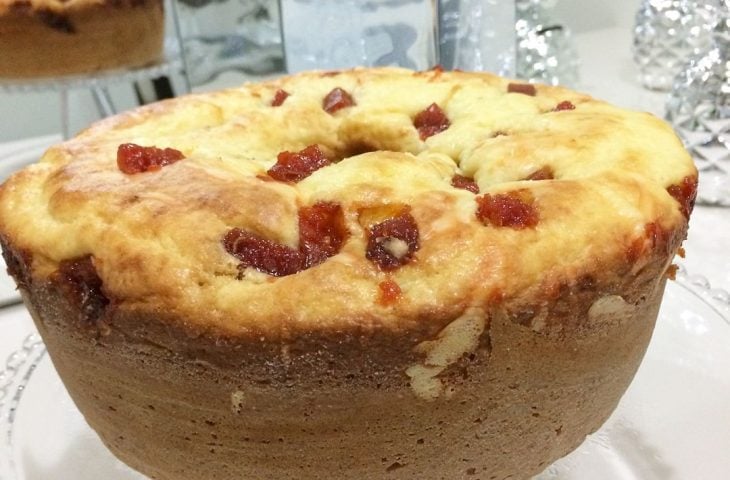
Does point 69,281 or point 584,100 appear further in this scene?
point 584,100

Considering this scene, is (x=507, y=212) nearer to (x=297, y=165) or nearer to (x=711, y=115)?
(x=297, y=165)

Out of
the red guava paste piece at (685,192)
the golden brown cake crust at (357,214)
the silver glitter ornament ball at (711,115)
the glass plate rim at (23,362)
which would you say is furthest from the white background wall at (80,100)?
the red guava paste piece at (685,192)

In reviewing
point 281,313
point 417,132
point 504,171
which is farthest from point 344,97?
point 281,313

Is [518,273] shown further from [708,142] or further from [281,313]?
[708,142]

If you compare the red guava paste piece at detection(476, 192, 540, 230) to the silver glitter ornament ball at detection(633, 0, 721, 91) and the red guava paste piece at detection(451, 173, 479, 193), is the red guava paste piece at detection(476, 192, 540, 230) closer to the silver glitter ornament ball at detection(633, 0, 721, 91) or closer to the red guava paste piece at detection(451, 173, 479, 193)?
the red guava paste piece at detection(451, 173, 479, 193)

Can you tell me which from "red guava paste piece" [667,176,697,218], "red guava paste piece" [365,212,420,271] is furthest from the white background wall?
"red guava paste piece" [667,176,697,218]
